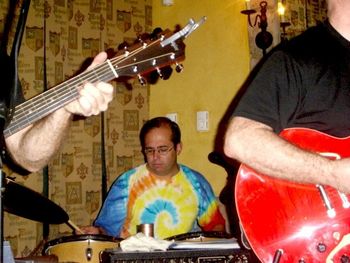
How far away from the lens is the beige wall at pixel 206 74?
3896mm


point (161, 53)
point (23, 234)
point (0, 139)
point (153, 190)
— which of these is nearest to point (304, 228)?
point (161, 53)

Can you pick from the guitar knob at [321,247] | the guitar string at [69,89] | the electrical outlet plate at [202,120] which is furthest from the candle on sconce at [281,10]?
the guitar knob at [321,247]

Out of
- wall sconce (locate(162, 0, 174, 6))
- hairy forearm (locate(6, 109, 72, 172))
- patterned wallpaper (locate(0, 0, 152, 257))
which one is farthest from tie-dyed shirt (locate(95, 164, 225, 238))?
hairy forearm (locate(6, 109, 72, 172))

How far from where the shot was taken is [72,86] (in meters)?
1.84

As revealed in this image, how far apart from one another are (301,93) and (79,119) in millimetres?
2469

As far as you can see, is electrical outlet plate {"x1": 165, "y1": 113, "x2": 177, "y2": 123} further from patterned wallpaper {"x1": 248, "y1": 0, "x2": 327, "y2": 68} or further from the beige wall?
patterned wallpaper {"x1": 248, "y1": 0, "x2": 327, "y2": 68}

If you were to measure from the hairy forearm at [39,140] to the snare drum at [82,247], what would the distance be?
1.12 m

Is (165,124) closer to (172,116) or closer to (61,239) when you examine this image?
(172,116)

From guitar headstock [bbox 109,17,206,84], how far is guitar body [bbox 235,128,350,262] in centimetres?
47

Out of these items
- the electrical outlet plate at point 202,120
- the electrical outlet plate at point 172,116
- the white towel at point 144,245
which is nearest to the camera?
the white towel at point 144,245

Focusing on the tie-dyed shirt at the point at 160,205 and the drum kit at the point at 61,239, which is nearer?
the drum kit at the point at 61,239

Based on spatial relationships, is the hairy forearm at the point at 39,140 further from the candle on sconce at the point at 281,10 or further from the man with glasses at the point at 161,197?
the candle on sconce at the point at 281,10

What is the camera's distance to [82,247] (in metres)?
3.05

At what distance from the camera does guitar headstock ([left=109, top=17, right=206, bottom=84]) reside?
6.25 feet
